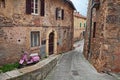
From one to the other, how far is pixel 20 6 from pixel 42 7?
7.88 feet

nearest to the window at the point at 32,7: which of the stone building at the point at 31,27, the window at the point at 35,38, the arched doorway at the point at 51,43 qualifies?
the stone building at the point at 31,27

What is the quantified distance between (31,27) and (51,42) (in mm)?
3615

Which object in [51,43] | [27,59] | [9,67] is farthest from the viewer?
[51,43]

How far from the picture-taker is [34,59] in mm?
12375

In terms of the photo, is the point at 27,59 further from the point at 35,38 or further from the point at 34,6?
the point at 34,6

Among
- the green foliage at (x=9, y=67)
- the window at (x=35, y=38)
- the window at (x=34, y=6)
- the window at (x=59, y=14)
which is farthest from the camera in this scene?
the window at (x=59, y=14)

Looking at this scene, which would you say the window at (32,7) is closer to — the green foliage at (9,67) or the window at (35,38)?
the window at (35,38)

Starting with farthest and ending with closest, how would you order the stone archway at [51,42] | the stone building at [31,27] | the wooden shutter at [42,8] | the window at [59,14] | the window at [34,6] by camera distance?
the window at [59,14] → the stone archway at [51,42] → the wooden shutter at [42,8] → the window at [34,6] → the stone building at [31,27]

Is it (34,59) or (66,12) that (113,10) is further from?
(66,12)

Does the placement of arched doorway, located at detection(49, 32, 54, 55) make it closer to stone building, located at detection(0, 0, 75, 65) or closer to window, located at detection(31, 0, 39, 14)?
stone building, located at detection(0, 0, 75, 65)

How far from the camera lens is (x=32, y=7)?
13.0 m

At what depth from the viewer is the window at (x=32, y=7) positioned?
1245 cm

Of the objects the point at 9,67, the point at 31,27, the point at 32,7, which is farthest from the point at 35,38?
the point at 9,67

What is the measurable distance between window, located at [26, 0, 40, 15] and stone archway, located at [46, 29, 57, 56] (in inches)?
101
